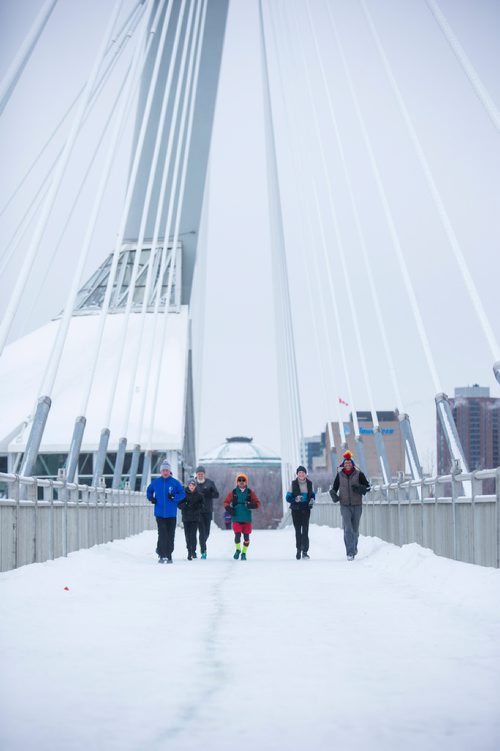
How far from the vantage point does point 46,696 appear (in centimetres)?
515

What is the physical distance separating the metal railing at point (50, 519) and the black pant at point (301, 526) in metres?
3.27

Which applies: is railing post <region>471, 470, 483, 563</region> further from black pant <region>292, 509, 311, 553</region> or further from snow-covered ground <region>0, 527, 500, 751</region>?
black pant <region>292, 509, 311, 553</region>

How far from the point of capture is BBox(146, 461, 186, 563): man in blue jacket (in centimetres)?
1706

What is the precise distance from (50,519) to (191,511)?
4437 mm

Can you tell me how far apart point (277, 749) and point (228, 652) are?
2.65m

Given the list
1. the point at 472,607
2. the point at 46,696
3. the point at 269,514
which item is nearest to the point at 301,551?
the point at 472,607

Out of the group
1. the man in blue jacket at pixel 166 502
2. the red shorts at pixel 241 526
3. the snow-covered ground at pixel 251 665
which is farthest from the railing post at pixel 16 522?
the red shorts at pixel 241 526

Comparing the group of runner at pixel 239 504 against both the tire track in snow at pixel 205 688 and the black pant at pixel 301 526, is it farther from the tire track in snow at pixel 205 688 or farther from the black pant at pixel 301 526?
the tire track in snow at pixel 205 688

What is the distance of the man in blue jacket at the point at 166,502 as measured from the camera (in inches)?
672

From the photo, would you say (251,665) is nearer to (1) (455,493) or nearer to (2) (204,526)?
(1) (455,493)

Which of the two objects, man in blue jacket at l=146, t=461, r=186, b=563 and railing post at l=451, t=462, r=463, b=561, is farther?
man in blue jacket at l=146, t=461, r=186, b=563

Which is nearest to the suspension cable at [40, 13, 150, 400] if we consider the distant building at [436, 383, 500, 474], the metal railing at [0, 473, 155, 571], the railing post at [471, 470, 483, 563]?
the metal railing at [0, 473, 155, 571]

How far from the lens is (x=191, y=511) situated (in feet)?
60.8

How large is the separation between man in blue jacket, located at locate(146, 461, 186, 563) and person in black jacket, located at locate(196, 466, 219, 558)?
1.97 metres
